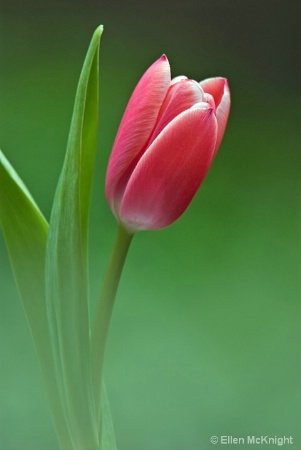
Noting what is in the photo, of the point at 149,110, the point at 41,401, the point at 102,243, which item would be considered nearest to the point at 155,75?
the point at 149,110

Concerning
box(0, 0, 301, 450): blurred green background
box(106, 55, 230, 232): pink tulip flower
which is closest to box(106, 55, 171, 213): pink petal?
box(106, 55, 230, 232): pink tulip flower

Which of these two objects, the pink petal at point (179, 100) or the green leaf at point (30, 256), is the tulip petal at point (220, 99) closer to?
the pink petal at point (179, 100)

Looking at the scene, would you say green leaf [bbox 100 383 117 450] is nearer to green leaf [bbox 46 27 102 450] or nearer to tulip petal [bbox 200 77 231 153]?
green leaf [bbox 46 27 102 450]

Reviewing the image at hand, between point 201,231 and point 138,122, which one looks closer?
point 138,122

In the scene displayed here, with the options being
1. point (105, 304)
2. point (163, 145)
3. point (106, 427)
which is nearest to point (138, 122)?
point (163, 145)

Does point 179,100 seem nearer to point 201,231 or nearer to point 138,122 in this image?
point 138,122
